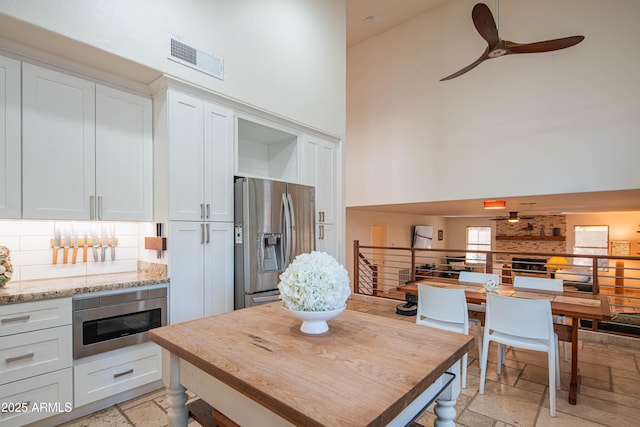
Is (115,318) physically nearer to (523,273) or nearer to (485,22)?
(485,22)

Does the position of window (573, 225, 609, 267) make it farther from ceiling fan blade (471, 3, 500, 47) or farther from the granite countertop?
the granite countertop

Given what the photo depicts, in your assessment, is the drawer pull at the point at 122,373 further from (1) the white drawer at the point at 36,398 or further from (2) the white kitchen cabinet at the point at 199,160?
(2) the white kitchen cabinet at the point at 199,160

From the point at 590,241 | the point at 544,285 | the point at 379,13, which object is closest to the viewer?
the point at 544,285

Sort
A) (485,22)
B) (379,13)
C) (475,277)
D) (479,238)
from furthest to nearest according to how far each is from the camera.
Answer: (479,238) → (379,13) → (475,277) → (485,22)

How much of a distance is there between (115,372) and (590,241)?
13.2m

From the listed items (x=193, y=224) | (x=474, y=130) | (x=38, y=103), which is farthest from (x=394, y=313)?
(x=38, y=103)

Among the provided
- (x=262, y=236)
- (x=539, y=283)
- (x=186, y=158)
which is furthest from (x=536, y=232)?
(x=186, y=158)

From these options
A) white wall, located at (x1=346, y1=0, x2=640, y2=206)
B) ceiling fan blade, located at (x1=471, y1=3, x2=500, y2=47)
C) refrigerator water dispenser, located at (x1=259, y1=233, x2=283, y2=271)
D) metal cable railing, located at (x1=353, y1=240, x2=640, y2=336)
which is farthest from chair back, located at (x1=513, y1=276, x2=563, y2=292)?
refrigerator water dispenser, located at (x1=259, y1=233, x2=283, y2=271)

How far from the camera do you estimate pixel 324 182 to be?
4.06m

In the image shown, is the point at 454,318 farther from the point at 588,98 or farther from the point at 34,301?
the point at 588,98

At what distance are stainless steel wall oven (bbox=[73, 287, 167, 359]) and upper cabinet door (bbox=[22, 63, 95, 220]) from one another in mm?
682

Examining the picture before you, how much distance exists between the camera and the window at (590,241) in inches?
398

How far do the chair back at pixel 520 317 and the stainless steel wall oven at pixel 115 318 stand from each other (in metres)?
2.68

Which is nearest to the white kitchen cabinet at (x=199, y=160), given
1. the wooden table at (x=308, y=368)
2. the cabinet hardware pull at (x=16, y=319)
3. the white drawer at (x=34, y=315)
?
the white drawer at (x=34, y=315)
